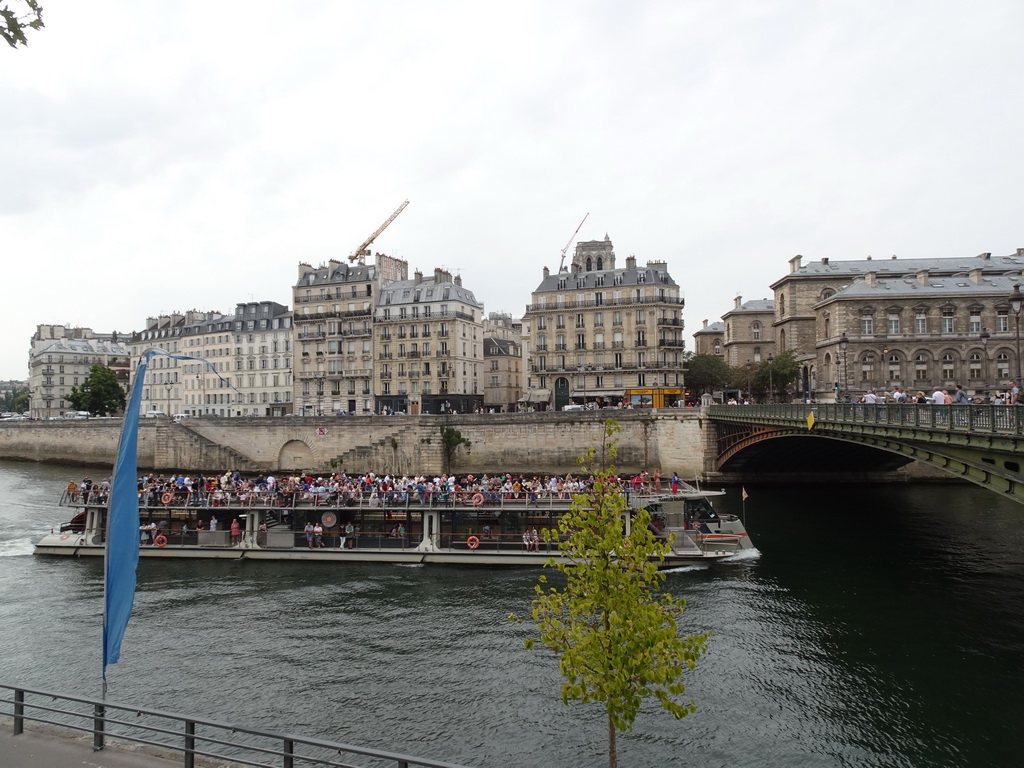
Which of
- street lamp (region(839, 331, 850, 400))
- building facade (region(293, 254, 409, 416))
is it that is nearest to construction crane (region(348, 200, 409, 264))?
building facade (region(293, 254, 409, 416))

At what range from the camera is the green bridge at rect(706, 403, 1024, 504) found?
1927 cm

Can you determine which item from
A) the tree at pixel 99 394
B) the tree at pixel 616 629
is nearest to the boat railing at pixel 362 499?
the tree at pixel 616 629

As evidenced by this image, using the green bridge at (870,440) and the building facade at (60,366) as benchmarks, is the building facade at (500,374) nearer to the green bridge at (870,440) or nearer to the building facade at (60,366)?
the green bridge at (870,440)

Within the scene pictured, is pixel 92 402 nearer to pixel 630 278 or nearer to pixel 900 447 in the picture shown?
pixel 630 278

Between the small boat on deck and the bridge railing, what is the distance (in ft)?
22.0

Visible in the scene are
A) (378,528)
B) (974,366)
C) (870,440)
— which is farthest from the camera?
(974,366)

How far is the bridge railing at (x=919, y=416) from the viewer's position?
18547 millimetres

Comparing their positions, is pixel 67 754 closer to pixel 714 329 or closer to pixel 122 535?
pixel 122 535

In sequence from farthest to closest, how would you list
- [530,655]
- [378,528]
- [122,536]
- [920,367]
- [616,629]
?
[920,367]
[378,528]
[530,655]
[616,629]
[122,536]

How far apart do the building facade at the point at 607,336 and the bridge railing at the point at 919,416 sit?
33.0 metres

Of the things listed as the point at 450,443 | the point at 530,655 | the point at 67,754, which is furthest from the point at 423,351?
the point at 67,754

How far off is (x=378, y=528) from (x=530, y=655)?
47.8ft

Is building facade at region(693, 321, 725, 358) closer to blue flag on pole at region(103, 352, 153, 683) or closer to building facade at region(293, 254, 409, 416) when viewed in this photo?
building facade at region(293, 254, 409, 416)

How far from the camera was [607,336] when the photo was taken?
73.8m
